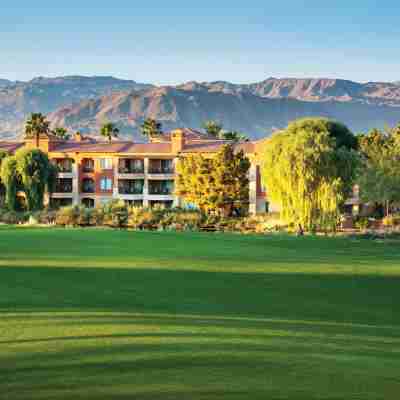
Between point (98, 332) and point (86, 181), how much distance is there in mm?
82544

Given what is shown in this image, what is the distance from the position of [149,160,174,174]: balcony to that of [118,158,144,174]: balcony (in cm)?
116

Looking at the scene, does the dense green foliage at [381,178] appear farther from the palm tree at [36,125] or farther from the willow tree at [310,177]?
the palm tree at [36,125]

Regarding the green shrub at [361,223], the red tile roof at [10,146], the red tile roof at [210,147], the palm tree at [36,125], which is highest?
the palm tree at [36,125]

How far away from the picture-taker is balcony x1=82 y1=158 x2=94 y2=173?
92125 millimetres

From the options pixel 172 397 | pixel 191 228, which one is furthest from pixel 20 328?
pixel 191 228

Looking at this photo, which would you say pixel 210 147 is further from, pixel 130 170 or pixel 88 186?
pixel 88 186

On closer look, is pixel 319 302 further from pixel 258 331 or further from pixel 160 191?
pixel 160 191

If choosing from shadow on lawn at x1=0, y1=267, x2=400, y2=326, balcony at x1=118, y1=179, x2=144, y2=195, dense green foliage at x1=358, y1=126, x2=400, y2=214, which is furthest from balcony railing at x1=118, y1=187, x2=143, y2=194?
shadow on lawn at x1=0, y1=267, x2=400, y2=326

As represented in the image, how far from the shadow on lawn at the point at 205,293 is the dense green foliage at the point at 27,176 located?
52.4 metres

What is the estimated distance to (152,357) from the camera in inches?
367

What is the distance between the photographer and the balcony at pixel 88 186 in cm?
9225

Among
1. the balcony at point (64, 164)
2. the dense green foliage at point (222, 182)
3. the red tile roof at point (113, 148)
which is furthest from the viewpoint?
the balcony at point (64, 164)

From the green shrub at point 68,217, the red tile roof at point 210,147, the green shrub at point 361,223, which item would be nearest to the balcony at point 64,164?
the red tile roof at point 210,147

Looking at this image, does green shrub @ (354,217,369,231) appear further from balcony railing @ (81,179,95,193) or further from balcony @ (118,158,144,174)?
balcony railing @ (81,179,95,193)
